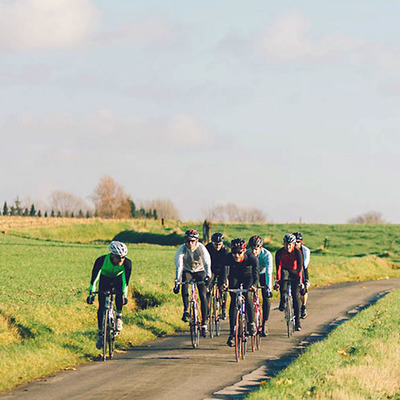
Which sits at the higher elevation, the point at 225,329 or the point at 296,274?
the point at 296,274

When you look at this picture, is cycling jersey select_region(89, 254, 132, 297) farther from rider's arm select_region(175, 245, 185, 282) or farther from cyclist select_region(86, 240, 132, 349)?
rider's arm select_region(175, 245, 185, 282)

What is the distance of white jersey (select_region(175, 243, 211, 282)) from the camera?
1709 cm

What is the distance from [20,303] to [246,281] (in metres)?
8.06

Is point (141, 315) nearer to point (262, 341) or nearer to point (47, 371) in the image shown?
point (262, 341)

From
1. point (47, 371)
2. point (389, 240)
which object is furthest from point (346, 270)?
point (389, 240)

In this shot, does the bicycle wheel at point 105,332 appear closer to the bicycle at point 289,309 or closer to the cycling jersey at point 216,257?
the cycling jersey at point 216,257

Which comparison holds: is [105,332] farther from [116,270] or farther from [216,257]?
[216,257]

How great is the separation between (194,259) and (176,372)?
415cm

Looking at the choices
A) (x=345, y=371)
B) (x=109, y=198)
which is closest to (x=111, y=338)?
(x=345, y=371)

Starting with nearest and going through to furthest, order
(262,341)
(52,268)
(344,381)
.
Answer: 1. (344,381)
2. (262,341)
3. (52,268)

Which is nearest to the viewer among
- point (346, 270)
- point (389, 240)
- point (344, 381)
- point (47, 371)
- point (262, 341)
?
point (344, 381)

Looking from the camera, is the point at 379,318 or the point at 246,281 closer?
the point at 246,281

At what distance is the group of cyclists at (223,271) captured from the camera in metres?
15.1

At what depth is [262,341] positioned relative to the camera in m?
17.9
